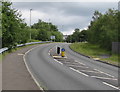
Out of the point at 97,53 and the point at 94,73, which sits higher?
the point at 97,53

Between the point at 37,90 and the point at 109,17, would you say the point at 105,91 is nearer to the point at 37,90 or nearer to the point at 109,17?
the point at 37,90

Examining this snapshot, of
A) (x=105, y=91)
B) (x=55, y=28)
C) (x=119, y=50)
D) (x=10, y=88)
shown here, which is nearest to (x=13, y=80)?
(x=10, y=88)

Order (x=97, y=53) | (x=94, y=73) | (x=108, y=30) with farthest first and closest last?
(x=108, y=30) → (x=97, y=53) → (x=94, y=73)

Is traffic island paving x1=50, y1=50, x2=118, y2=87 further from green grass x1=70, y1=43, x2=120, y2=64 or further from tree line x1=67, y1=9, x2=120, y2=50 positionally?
tree line x1=67, y1=9, x2=120, y2=50

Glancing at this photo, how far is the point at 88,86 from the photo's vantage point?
48.3 ft

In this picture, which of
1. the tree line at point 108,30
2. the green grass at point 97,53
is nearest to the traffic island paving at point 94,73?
the green grass at point 97,53

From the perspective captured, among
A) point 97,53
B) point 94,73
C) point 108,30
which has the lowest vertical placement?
point 94,73

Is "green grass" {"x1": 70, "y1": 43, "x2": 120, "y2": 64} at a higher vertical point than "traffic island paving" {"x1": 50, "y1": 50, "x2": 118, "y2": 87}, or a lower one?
higher

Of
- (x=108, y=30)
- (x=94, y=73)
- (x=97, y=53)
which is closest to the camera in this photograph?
(x=94, y=73)

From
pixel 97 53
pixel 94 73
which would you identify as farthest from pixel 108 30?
pixel 94 73

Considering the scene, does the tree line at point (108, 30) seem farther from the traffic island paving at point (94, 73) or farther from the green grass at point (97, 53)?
the traffic island paving at point (94, 73)

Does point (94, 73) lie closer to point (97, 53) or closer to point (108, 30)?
point (97, 53)

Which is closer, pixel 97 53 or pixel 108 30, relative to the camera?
pixel 97 53

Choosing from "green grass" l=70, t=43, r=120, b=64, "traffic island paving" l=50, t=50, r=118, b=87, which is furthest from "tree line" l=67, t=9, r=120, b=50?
"traffic island paving" l=50, t=50, r=118, b=87
